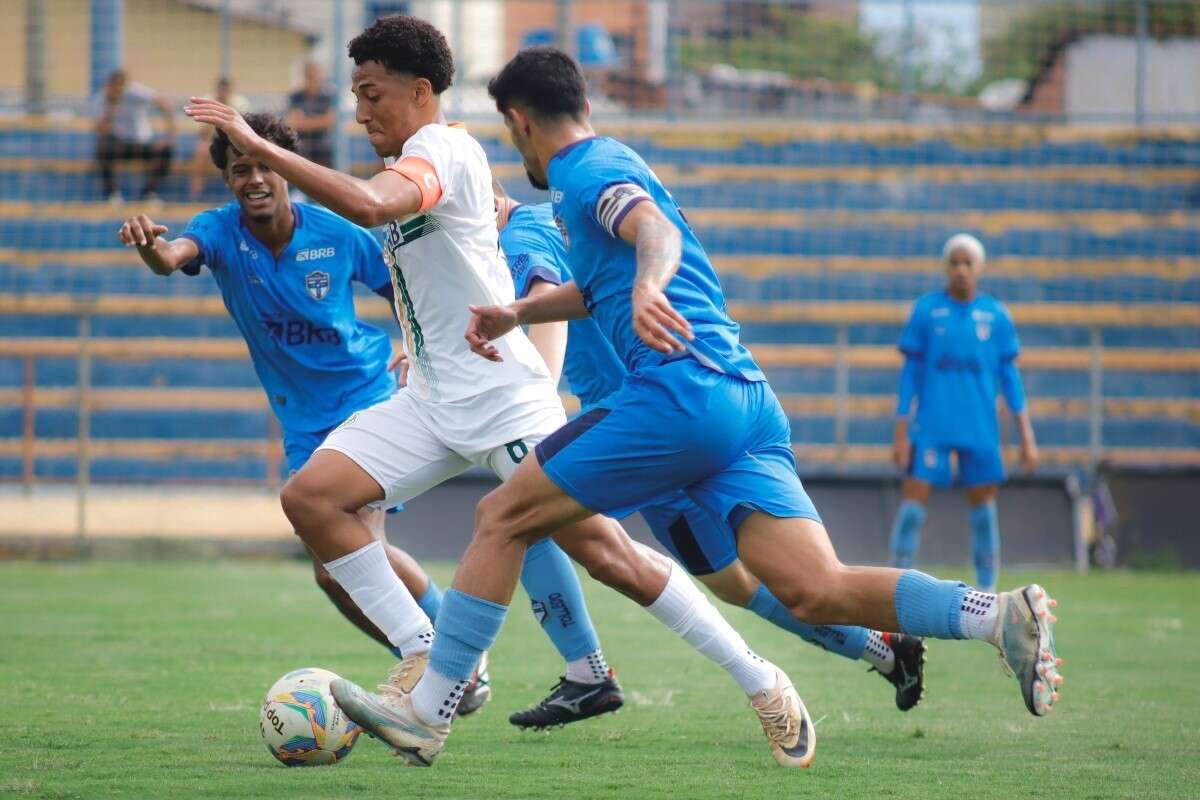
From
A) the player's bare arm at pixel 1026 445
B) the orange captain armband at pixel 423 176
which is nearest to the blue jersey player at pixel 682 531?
the orange captain armband at pixel 423 176

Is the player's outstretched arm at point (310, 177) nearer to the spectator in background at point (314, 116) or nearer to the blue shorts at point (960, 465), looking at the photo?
the blue shorts at point (960, 465)

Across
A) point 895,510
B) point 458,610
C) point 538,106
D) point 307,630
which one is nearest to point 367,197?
point 538,106

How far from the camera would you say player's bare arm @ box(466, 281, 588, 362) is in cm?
515

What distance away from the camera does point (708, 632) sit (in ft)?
18.0

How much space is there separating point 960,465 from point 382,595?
21.5 ft

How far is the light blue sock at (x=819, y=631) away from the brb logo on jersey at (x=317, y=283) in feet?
6.71

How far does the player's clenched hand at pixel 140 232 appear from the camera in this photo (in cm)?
594

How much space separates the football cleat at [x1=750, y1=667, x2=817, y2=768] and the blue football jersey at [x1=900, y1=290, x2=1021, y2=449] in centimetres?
613

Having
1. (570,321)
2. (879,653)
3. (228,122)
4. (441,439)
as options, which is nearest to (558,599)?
(441,439)

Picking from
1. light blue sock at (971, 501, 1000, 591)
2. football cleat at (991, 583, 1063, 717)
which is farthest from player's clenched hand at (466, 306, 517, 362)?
light blue sock at (971, 501, 1000, 591)

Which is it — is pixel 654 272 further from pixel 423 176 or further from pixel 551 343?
pixel 551 343

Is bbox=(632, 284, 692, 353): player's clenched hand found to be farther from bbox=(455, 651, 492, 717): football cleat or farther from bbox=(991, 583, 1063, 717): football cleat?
bbox=(455, 651, 492, 717): football cleat

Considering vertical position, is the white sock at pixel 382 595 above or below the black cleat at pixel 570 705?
above

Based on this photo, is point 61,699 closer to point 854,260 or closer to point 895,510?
point 895,510
